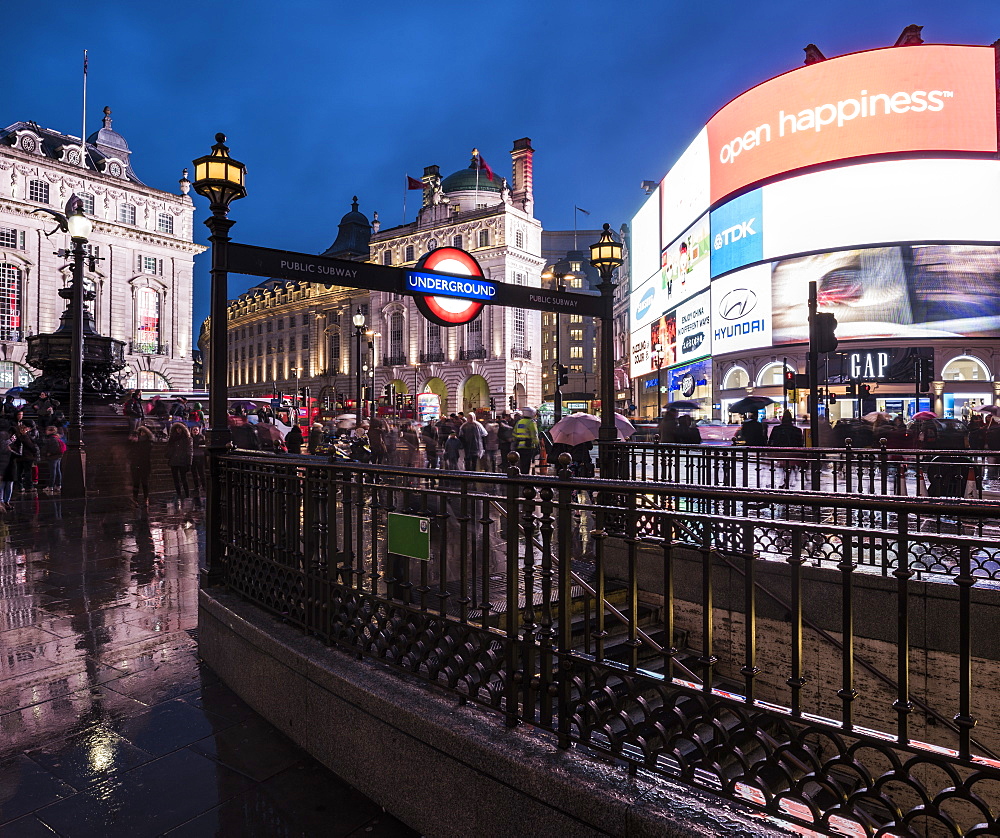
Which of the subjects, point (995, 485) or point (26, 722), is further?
point (995, 485)

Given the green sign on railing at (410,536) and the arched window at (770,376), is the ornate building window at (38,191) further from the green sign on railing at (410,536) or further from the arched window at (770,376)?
the green sign on railing at (410,536)

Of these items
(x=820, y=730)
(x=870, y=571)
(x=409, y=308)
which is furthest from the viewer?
(x=409, y=308)

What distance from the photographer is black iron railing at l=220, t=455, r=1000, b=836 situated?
6.43 feet

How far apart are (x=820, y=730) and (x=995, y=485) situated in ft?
45.4

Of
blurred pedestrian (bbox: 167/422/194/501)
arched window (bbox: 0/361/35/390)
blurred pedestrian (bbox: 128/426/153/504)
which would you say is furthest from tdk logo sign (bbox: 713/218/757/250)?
arched window (bbox: 0/361/35/390)

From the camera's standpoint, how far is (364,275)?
6.50m

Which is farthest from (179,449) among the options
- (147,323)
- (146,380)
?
(147,323)

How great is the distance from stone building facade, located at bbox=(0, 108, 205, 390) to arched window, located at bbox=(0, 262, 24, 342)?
6 cm

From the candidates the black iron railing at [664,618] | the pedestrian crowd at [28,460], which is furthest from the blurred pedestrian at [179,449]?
the black iron railing at [664,618]

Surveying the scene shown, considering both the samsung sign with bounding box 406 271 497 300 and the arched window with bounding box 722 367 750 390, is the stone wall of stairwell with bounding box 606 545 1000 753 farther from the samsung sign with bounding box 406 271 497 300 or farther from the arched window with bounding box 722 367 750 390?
the arched window with bounding box 722 367 750 390

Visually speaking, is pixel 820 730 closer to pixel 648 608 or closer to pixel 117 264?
pixel 648 608

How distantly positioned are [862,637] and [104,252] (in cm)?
6285

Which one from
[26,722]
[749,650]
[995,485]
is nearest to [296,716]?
[26,722]

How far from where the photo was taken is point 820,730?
6.42 feet
